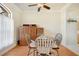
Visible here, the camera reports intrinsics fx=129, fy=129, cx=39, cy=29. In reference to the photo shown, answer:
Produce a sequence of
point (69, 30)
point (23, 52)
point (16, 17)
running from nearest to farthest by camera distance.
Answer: point (23, 52), point (16, 17), point (69, 30)

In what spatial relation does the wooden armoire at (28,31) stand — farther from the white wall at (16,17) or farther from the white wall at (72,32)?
the white wall at (72,32)

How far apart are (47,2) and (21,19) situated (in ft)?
1.96

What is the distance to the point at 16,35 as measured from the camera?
2.40 meters

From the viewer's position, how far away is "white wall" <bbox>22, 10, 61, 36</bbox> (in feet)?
7.84

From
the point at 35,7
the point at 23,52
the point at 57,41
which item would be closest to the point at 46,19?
the point at 35,7

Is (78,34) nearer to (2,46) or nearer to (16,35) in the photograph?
(16,35)

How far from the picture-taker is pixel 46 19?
2.48 meters

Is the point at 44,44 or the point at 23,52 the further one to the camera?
the point at 44,44

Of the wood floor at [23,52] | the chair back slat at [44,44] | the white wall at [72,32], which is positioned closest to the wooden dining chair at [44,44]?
the chair back slat at [44,44]

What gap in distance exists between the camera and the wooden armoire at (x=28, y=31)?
2.37 meters

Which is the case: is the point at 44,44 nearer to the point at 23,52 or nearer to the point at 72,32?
the point at 23,52

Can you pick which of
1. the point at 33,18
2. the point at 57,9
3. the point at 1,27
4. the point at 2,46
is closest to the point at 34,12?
the point at 33,18

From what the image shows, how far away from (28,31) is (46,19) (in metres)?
0.42

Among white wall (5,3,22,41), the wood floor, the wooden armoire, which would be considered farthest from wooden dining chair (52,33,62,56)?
white wall (5,3,22,41)
